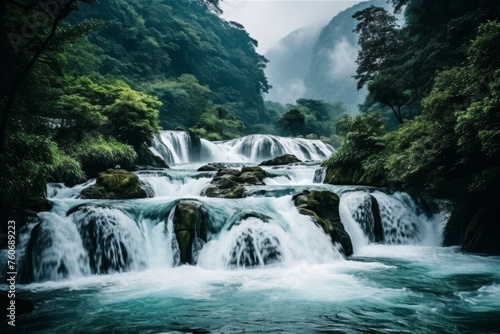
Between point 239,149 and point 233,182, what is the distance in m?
20.1

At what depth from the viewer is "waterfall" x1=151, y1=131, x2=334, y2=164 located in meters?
29.1

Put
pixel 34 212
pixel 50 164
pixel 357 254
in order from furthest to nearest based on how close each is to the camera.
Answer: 1. pixel 357 254
2. pixel 50 164
3. pixel 34 212

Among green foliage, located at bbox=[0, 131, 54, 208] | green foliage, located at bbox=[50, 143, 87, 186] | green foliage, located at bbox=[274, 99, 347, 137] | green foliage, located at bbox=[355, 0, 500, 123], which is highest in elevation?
Result: green foliage, located at bbox=[274, 99, 347, 137]

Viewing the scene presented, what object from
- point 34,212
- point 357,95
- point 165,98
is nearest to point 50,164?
point 34,212

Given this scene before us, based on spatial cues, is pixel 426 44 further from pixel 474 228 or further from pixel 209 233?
pixel 209 233

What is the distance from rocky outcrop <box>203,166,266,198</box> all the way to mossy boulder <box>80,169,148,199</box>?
2.83m

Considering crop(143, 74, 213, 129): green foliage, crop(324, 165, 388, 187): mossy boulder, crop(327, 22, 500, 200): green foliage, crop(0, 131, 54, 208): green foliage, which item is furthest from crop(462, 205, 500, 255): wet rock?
crop(143, 74, 213, 129): green foliage

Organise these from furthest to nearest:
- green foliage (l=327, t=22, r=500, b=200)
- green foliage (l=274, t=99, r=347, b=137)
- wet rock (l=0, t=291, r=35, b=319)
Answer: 1. green foliage (l=274, t=99, r=347, b=137)
2. green foliage (l=327, t=22, r=500, b=200)
3. wet rock (l=0, t=291, r=35, b=319)

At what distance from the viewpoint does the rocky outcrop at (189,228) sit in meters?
8.61

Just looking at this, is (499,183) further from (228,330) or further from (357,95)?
(357,95)

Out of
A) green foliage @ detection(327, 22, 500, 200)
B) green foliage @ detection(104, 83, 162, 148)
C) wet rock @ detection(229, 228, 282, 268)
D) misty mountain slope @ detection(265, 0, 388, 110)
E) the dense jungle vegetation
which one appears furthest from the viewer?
misty mountain slope @ detection(265, 0, 388, 110)

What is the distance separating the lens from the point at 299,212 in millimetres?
10141

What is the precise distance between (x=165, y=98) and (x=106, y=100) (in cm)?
2394

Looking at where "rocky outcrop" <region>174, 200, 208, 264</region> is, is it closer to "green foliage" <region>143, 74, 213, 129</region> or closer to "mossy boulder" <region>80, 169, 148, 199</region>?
"mossy boulder" <region>80, 169, 148, 199</region>
